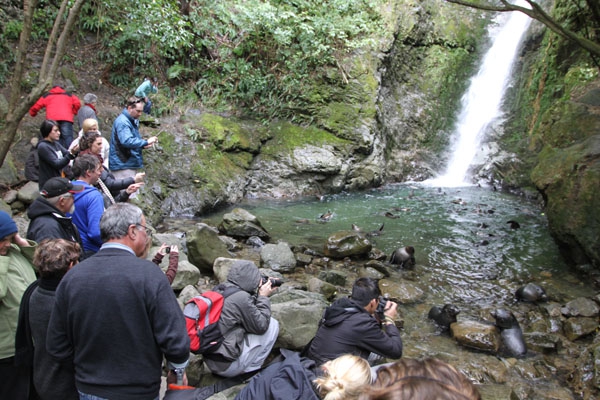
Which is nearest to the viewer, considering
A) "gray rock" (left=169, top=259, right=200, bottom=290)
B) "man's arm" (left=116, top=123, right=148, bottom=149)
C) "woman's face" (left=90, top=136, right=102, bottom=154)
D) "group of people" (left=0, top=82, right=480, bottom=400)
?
"group of people" (left=0, top=82, right=480, bottom=400)

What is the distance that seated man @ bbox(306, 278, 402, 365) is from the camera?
3.42 metres

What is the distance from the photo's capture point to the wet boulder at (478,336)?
4902mm

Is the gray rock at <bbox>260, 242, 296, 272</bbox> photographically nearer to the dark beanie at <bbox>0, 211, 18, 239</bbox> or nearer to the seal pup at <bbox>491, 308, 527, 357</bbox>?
the seal pup at <bbox>491, 308, 527, 357</bbox>

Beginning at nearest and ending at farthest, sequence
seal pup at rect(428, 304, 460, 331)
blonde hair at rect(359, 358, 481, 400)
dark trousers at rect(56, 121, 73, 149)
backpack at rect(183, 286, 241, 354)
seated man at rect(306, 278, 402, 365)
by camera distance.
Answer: blonde hair at rect(359, 358, 481, 400) < backpack at rect(183, 286, 241, 354) < seated man at rect(306, 278, 402, 365) < seal pup at rect(428, 304, 460, 331) < dark trousers at rect(56, 121, 73, 149)

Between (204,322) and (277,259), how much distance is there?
4.13 meters

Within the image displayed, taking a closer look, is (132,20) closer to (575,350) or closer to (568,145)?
(568,145)

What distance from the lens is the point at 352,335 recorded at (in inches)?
135


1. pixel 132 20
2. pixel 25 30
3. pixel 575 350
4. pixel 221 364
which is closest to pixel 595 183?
pixel 575 350

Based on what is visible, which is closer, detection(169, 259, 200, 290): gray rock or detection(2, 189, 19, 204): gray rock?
detection(169, 259, 200, 290): gray rock

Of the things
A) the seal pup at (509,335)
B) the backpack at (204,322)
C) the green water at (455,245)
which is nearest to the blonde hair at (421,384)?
the backpack at (204,322)

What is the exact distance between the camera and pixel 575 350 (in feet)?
16.3

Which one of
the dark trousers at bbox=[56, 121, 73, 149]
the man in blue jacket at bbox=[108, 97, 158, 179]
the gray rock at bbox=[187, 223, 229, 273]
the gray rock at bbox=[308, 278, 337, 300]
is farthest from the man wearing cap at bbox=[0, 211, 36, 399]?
the dark trousers at bbox=[56, 121, 73, 149]

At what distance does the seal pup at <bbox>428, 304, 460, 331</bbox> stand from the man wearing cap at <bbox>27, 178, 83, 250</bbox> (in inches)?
189

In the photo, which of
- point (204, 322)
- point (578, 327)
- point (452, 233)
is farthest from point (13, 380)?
point (452, 233)
